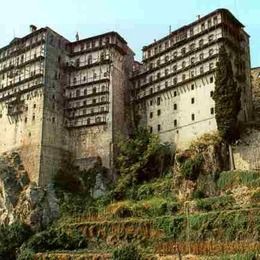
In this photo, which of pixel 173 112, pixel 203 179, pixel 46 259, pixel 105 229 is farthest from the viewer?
pixel 173 112

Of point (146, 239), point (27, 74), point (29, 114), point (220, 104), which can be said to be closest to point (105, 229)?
point (146, 239)

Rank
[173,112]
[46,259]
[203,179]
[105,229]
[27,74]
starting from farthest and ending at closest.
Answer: [27,74]
[173,112]
[203,179]
[105,229]
[46,259]

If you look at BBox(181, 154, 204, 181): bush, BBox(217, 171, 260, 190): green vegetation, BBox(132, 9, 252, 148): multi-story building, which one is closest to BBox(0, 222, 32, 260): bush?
BBox(181, 154, 204, 181): bush

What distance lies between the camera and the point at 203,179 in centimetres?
6128

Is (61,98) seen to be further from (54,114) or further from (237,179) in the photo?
(237,179)

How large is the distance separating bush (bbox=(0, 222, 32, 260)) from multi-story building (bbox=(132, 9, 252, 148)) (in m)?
21.1

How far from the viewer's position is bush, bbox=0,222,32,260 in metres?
57.1

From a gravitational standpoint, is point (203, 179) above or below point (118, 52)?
below

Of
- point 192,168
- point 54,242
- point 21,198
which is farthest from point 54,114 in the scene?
point 54,242

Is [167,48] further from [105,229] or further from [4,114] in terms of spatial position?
[105,229]

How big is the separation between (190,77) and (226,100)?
9.15m

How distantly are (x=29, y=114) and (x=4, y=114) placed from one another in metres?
5.41

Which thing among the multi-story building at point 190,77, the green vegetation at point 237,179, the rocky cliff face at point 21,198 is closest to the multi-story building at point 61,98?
the rocky cliff face at point 21,198

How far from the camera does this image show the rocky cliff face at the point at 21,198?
2582 inches
